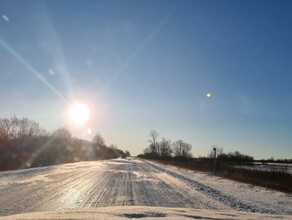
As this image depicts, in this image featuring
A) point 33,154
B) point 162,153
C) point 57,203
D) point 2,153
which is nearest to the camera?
point 57,203

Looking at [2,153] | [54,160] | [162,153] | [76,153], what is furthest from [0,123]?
[162,153]

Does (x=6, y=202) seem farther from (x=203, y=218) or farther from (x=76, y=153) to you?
(x=76, y=153)

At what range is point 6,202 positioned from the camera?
438 inches

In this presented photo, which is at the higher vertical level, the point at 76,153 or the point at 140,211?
the point at 76,153

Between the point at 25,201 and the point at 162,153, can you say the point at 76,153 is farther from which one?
the point at 162,153

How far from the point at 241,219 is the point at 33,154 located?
144 ft

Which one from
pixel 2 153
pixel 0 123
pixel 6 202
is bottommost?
pixel 6 202

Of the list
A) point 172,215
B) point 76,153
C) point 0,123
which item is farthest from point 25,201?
point 0,123

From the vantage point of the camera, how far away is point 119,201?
11.8 m

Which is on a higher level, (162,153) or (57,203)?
(162,153)

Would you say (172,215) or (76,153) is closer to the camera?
(172,215)

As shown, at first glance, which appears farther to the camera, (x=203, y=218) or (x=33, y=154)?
(x=33, y=154)

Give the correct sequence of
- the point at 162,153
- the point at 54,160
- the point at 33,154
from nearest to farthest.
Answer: the point at 33,154 < the point at 54,160 < the point at 162,153

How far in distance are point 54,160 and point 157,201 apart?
43.7 m
